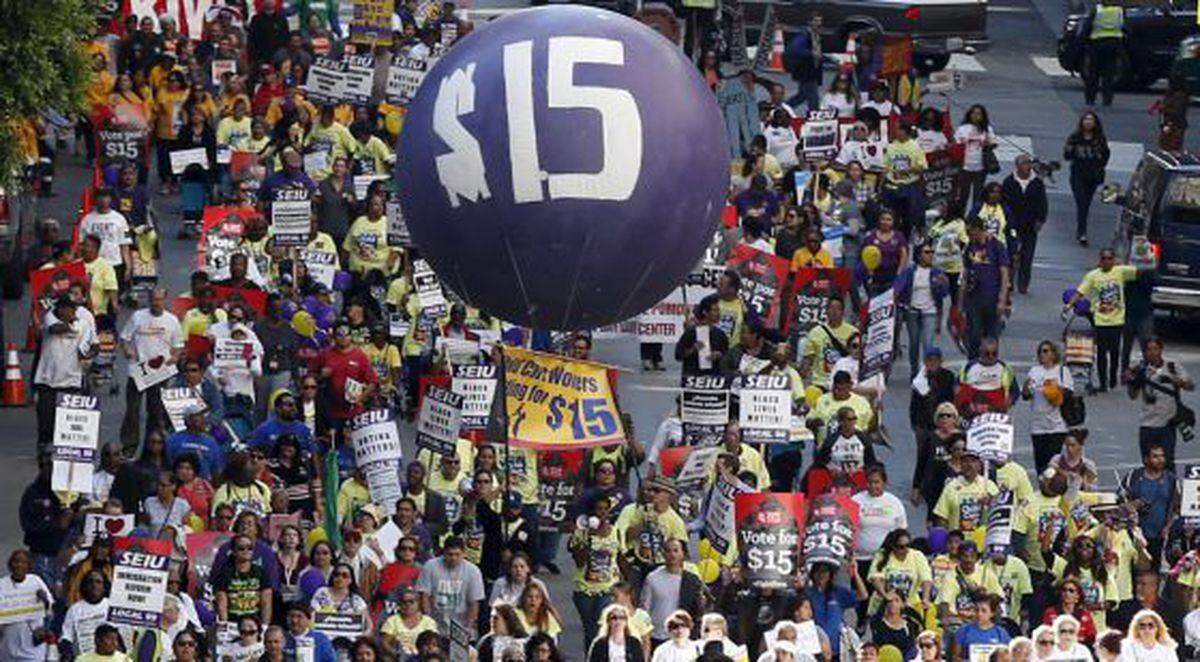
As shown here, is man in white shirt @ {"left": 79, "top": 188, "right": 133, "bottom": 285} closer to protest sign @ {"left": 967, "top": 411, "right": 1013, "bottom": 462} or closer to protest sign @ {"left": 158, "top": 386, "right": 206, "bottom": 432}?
protest sign @ {"left": 158, "top": 386, "right": 206, "bottom": 432}

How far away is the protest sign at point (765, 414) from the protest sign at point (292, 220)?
6.82 m

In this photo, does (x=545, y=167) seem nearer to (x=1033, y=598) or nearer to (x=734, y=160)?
(x=1033, y=598)

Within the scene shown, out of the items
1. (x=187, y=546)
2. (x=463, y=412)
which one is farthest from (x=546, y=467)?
(x=187, y=546)

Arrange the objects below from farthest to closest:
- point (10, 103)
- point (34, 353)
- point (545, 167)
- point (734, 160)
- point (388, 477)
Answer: point (734, 160)
point (34, 353)
point (10, 103)
point (388, 477)
point (545, 167)

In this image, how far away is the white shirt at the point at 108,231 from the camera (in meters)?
37.5

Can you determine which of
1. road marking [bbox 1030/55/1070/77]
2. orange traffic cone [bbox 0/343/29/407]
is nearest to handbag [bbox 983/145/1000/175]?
orange traffic cone [bbox 0/343/29/407]

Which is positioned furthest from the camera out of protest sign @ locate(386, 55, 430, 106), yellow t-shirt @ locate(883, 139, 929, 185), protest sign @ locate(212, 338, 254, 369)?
protest sign @ locate(386, 55, 430, 106)

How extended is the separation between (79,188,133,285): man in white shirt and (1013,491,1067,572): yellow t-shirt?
9.56 m

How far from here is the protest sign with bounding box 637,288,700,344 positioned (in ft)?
117

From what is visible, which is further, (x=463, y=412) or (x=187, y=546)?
(x=463, y=412)

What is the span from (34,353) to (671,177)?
516 inches

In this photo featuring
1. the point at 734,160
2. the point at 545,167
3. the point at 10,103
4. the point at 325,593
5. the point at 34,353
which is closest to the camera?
the point at 545,167

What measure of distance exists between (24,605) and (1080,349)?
434 inches

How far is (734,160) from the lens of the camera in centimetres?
4206
